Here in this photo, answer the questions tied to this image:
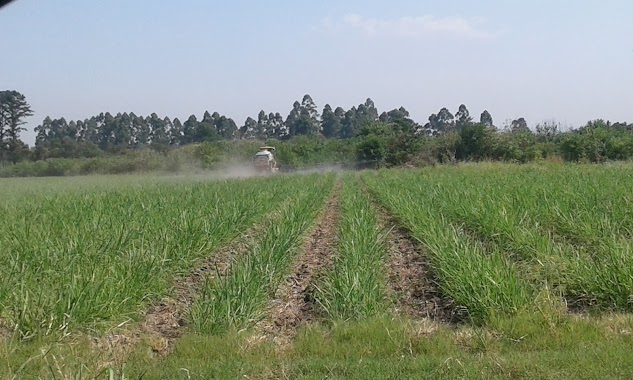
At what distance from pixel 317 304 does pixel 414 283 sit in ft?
4.43

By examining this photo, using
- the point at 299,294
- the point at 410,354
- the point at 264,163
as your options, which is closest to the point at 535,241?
the point at 299,294

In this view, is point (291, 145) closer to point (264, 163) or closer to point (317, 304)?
point (264, 163)

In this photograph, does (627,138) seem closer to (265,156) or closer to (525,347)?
(265,156)

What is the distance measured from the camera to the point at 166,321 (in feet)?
16.8

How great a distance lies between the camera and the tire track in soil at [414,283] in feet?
17.3

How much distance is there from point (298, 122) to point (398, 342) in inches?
3495

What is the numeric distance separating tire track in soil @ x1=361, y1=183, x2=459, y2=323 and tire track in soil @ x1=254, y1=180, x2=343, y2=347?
0.85 meters

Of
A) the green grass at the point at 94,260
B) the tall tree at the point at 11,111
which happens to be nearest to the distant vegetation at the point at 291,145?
the tall tree at the point at 11,111

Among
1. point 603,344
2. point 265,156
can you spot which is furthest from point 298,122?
point 603,344

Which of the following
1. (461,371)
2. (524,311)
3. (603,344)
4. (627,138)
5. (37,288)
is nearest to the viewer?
(461,371)

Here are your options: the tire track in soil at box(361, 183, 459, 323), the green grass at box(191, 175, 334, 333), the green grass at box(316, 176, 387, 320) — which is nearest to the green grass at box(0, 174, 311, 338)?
the green grass at box(191, 175, 334, 333)

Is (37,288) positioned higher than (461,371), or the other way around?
(37,288)

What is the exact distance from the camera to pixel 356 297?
509 cm

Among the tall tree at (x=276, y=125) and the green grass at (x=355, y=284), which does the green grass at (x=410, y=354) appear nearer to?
the green grass at (x=355, y=284)
